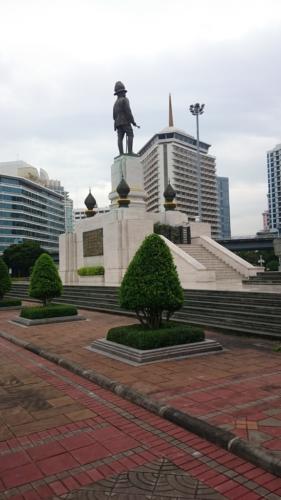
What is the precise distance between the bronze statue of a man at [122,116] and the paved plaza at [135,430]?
22556 millimetres

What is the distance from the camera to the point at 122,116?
28.4 metres

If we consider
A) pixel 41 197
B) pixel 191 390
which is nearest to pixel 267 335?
pixel 191 390

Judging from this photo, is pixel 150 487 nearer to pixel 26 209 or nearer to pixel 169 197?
pixel 169 197

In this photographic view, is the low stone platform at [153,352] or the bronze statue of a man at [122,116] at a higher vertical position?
the bronze statue of a man at [122,116]

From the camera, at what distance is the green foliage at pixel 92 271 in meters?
25.5

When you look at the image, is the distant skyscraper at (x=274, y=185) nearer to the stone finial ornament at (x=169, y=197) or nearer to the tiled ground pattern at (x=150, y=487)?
the stone finial ornament at (x=169, y=197)

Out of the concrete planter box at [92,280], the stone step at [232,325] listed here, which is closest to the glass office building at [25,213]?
the concrete planter box at [92,280]

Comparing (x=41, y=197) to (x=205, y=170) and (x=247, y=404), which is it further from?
(x=247, y=404)

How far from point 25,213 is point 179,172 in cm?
4646

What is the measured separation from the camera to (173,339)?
9008 mm

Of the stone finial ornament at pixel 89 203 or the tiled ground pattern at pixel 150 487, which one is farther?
the stone finial ornament at pixel 89 203

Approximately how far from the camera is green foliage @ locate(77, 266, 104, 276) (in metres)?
25.5

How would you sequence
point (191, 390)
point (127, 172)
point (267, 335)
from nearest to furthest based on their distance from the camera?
point (191, 390) → point (267, 335) → point (127, 172)

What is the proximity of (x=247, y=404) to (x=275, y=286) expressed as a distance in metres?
12.2
